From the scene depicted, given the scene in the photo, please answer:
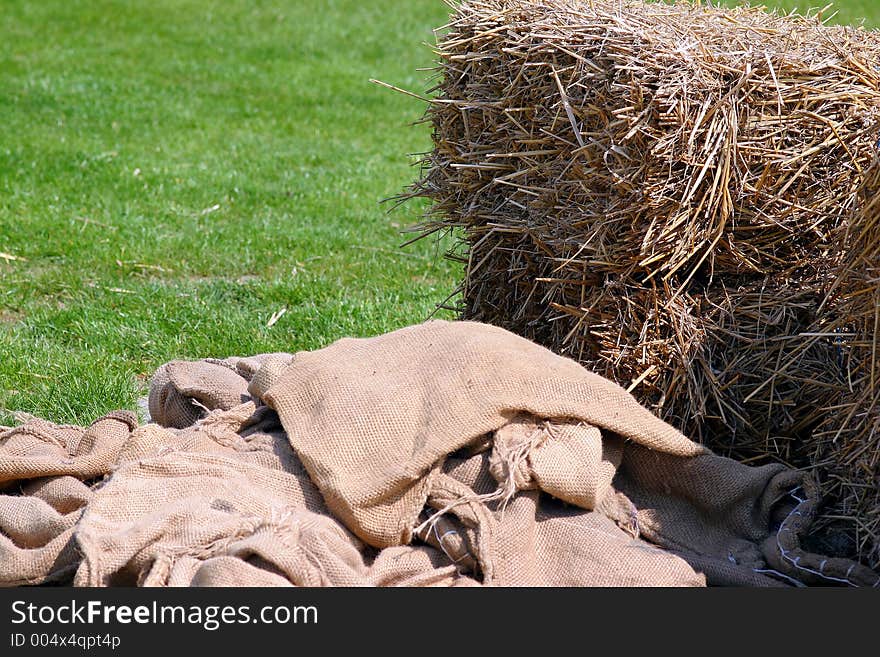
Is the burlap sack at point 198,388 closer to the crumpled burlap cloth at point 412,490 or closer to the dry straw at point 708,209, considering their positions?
the crumpled burlap cloth at point 412,490

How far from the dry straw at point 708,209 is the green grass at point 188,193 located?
168 centimetres

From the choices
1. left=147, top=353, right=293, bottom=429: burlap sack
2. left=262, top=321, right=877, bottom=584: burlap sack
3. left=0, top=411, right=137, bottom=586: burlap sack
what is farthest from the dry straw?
left=0, top=411, right=137, bottom=586: burlap sack

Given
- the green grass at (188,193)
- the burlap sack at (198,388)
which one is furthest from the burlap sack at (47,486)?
the green grass at (188,193)

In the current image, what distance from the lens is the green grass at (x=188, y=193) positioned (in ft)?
16.8

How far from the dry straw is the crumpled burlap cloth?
404mm

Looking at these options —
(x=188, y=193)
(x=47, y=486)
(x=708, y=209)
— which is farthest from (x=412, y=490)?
(x=188, y=193)

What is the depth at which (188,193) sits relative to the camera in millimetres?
7703

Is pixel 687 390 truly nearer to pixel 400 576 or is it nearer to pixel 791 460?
pixel 791 460

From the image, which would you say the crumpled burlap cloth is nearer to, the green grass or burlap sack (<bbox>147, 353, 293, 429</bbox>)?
burlap sack (<bbox>147, 353, 293, 429</bbox>)

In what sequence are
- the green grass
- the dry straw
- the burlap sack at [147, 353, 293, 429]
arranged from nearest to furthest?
1. the dry straw
2. the burlap sack at [147, 353, 293, 429]
3. the green grass

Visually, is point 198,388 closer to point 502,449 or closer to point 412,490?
point 412,490

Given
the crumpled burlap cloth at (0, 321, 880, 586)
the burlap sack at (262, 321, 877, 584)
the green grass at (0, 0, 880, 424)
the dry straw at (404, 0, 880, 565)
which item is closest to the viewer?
the crumpled burlap cloth at (0, 321, 880, 586)

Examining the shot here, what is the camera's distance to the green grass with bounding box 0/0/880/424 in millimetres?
5133

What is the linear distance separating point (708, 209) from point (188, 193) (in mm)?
5050
